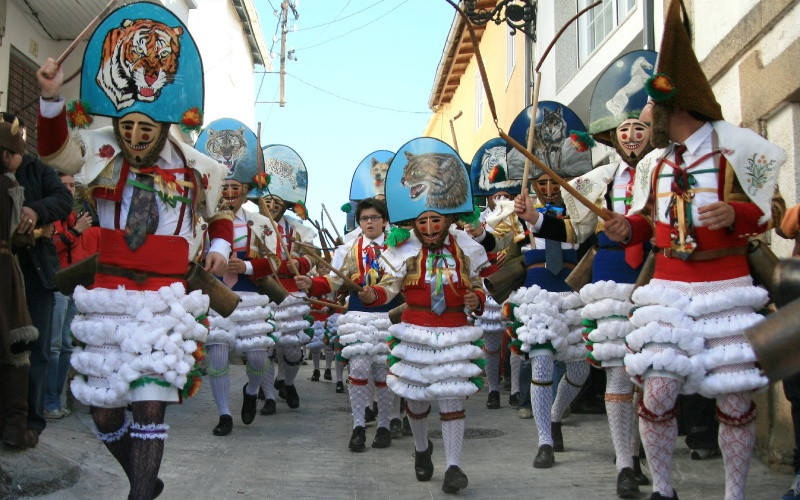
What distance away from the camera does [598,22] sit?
13.7 m

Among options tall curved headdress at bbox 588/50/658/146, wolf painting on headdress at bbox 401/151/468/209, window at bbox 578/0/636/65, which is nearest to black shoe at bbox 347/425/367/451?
wolf painting on headdress at bbox 401/151/468/209

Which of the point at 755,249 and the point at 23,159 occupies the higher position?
the point at 23,159

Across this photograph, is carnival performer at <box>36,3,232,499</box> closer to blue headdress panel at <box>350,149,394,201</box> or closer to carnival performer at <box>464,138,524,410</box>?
carnival performer at <box>464,138,524,410</box>

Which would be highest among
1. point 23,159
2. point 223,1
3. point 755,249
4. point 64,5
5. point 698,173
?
point 223,1

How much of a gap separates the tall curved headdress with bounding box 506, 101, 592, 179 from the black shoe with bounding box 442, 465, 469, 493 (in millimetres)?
2555

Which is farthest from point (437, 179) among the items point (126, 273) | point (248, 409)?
point (248, 409)

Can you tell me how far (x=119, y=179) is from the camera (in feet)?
17.2

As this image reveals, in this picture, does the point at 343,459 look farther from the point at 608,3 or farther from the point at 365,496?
the point at 608,3

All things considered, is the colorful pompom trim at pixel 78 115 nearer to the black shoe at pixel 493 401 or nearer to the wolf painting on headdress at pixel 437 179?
the wolf painting on headdress at pixel 437 179

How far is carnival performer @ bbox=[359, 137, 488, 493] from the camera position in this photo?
618 cm

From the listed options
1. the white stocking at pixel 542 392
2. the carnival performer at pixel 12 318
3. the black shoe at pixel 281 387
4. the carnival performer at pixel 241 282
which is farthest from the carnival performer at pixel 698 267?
the black shoe at pixel 281 387

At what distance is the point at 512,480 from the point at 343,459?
5.06ft

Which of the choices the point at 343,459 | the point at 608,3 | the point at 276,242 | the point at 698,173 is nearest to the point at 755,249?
the point at 698,173

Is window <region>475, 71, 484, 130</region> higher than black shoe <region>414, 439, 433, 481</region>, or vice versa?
window <region>475, 71, 484, 130</region>
